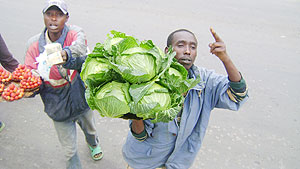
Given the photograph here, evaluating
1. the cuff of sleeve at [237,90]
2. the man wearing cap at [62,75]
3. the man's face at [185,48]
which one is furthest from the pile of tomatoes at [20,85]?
the cuff of sleeve at [237,90]

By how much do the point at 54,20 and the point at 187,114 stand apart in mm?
1698

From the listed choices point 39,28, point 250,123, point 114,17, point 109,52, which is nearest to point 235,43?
point 250,123

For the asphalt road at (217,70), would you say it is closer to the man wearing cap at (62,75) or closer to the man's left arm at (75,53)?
the man wearing cap at (62,75)

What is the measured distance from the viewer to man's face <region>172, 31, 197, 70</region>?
6.01 ft

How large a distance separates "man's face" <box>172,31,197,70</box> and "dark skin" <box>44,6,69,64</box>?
1298 mm

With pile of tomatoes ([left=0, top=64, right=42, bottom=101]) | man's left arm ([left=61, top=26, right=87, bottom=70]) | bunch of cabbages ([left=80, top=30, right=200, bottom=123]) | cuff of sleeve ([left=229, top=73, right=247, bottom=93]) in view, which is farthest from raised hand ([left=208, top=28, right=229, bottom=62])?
pile of tomatoes ([left=0, top=64, right=42, bottom=101])

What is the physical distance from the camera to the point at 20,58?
5.16 meters

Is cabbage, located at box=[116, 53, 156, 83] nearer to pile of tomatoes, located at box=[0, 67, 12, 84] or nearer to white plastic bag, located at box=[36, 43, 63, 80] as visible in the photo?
white plastic bag, located at box=[36, 43, 63, 80]

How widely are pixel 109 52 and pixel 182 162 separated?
132 cm

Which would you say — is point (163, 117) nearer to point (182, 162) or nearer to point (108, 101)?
point (108, 101)

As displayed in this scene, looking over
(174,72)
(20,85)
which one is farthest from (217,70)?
(20,85)

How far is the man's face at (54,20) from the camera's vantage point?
2395mm

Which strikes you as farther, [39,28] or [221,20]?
[221,20]

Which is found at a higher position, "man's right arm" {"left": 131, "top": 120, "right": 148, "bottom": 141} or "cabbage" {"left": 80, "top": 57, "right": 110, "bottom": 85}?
"cabbage" {"left": 80, "top": 57, "right": 110, "bottom": 85}
